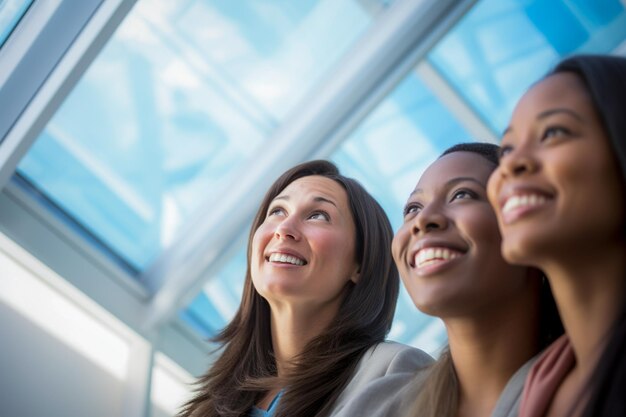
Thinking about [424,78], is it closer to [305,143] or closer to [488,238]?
[305,143]

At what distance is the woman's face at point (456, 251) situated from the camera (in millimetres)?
1367

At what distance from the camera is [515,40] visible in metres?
3.68

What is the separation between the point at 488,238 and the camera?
1399mm

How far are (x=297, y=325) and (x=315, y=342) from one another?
0.08m

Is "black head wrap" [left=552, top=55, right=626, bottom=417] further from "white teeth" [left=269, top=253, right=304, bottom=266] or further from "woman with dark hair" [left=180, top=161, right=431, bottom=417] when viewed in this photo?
"white teeth" [left=269, top=253, right=304, bottom=266]

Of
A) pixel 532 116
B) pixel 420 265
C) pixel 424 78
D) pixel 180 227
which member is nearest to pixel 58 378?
pixel 180 227

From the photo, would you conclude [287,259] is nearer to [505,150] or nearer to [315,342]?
[315,342]

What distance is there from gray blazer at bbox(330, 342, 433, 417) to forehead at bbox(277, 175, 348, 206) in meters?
0.44

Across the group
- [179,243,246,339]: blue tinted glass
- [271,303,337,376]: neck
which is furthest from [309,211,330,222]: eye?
[179,243,246,339]: blue tinted glass

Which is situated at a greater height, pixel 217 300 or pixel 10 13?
pixel 10 13

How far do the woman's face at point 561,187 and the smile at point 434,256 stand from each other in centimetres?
18

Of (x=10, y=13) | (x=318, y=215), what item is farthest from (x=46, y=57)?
(x=318, y=215)

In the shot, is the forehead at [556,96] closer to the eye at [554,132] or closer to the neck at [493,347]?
the eye at [554,132]

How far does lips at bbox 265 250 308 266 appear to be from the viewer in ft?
6.99
